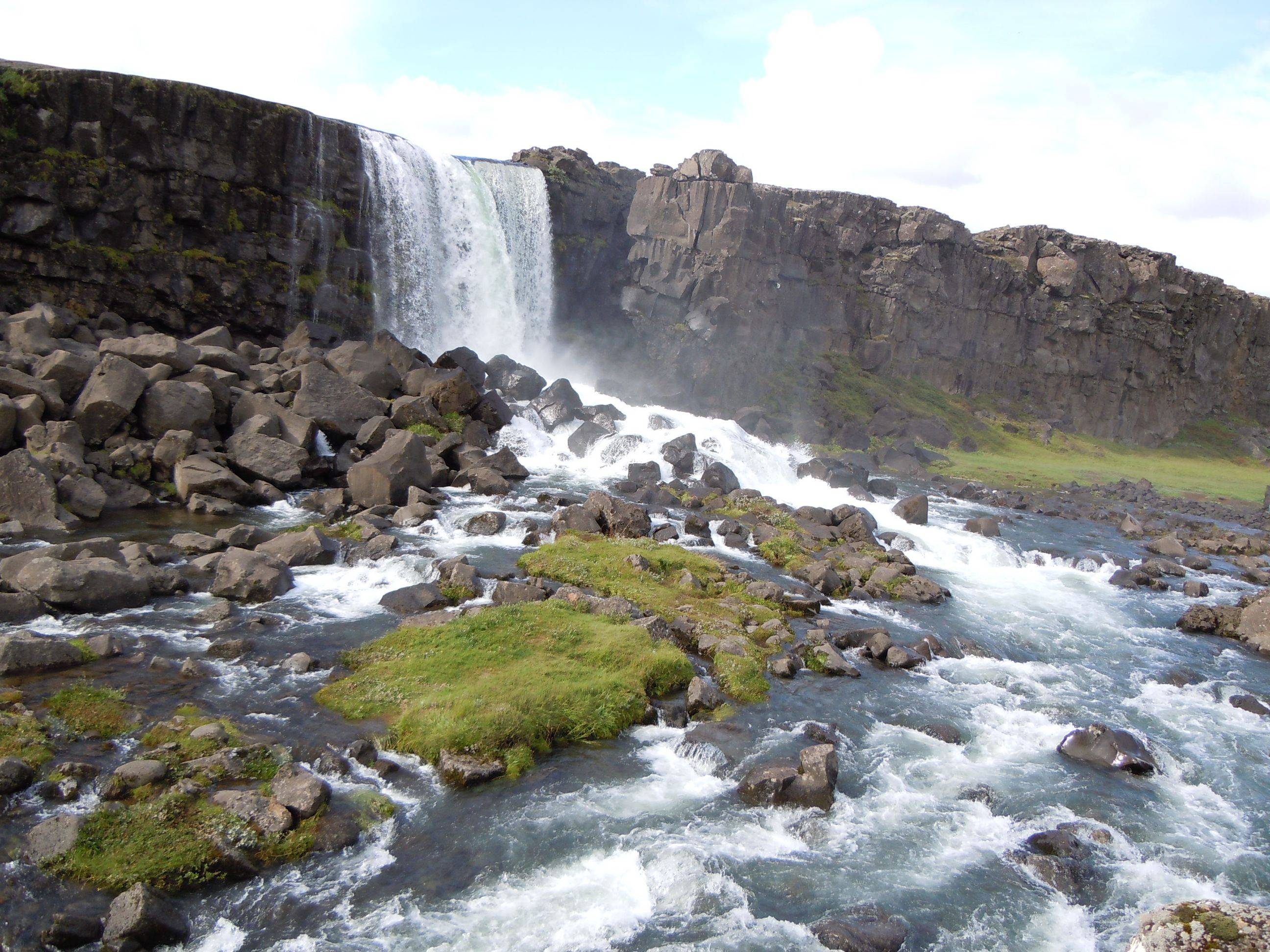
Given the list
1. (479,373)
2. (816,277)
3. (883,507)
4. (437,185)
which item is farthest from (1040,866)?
(816,277)

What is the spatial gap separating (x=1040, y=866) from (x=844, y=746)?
10.7 feet

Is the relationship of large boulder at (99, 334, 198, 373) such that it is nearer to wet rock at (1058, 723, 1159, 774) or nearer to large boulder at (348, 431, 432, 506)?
large boulder at (348, 431, 432, 506)

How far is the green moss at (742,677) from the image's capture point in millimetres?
14430

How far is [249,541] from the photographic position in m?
18.9

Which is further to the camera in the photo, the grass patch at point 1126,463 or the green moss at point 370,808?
the grass patch at point 1126,463

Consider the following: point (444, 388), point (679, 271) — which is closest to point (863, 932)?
point (444, 388)

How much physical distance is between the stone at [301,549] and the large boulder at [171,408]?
22.2ft

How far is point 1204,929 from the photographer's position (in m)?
5.98

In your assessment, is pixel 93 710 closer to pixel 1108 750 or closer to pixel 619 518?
pixel 619 518

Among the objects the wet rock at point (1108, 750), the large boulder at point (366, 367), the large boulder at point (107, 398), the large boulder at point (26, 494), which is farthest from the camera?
the large boulder at point (366, 367)

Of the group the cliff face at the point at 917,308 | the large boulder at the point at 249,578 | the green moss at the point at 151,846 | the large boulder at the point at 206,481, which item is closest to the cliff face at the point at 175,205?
the large boulder at the point at 206,481

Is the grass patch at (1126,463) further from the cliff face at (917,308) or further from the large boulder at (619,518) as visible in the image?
the large boulder at (619,518)

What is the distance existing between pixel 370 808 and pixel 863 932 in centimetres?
581

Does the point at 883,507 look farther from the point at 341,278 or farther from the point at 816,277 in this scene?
the point at 816,277
